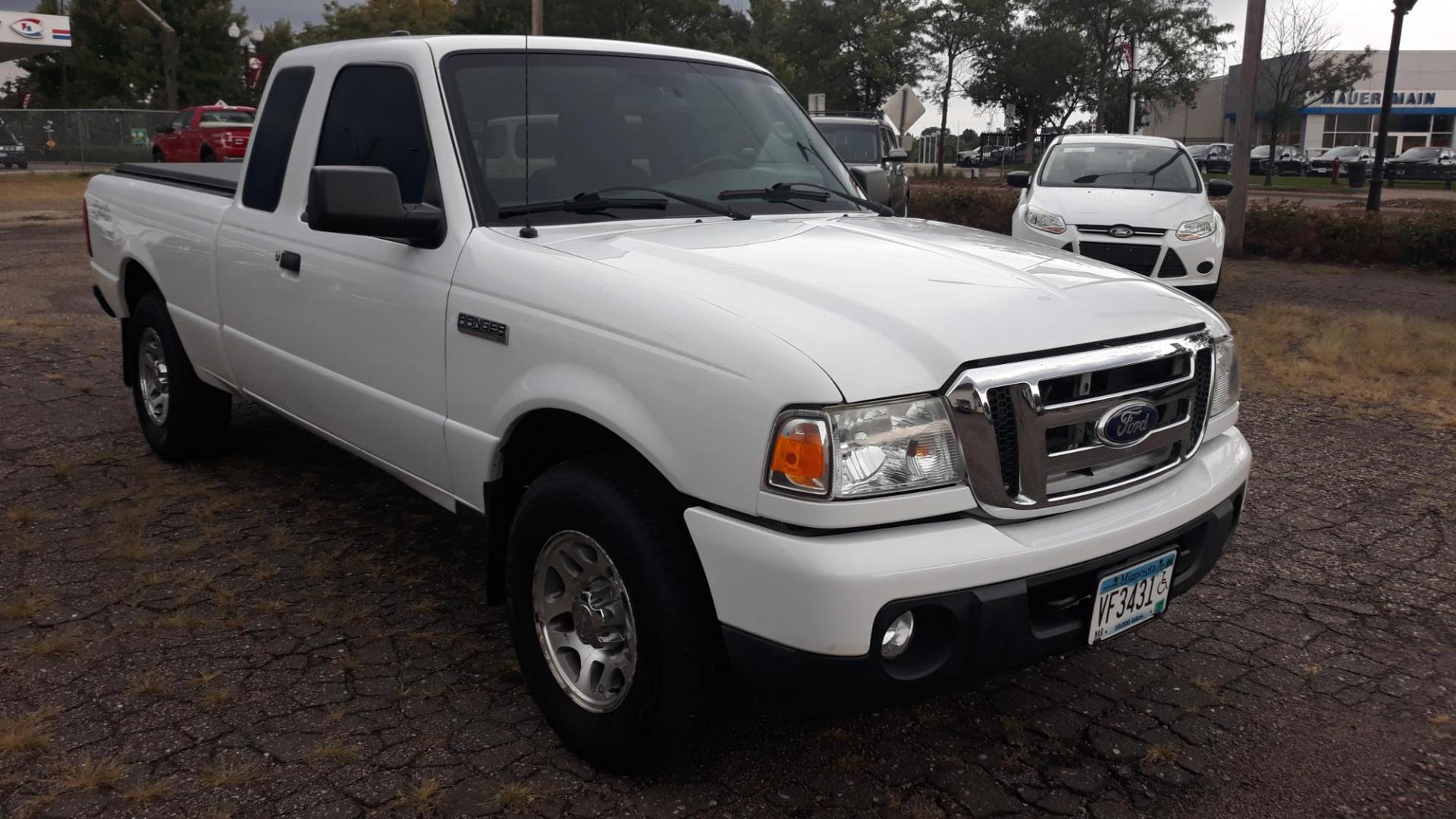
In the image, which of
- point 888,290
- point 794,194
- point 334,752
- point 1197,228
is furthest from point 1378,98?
point 334,752

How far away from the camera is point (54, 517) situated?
190 inches

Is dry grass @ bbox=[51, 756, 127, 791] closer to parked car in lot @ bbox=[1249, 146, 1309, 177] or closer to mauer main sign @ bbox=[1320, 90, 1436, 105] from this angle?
parked car in lot @ bbox=[1249, 146, 1309, 177]

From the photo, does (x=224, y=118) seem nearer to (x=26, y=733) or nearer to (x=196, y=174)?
(x=196, y=174)

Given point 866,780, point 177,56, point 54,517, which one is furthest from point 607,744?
point 177,56

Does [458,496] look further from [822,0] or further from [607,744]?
[822,0]

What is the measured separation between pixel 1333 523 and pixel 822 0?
171 ft

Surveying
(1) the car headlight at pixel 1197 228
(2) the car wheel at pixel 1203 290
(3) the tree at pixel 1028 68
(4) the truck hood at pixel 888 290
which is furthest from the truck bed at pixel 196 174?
(3) the tree at pixel 1028 68

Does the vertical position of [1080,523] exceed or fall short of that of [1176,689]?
it exceeds it

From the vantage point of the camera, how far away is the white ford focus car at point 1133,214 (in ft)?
35.0

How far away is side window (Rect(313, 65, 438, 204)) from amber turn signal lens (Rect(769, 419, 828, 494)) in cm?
165

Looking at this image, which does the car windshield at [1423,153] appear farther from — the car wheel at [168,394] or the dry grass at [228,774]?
the dry grass at [228,774]

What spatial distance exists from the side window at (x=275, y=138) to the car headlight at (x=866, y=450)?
271cm

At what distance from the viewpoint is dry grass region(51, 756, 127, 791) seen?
286 cm

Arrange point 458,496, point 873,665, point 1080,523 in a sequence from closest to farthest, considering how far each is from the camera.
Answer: point 873,665
point 1080,523
point 458,496
